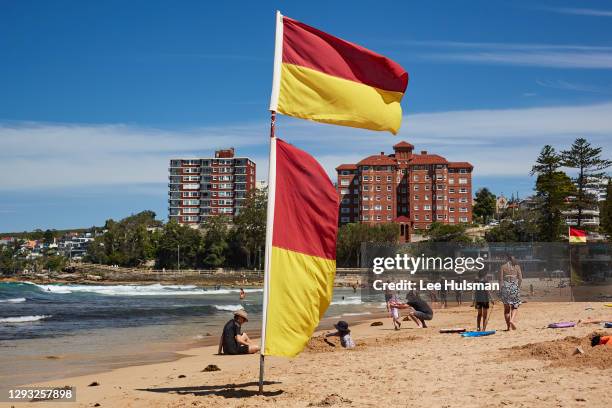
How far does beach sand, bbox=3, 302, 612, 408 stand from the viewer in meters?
7.83

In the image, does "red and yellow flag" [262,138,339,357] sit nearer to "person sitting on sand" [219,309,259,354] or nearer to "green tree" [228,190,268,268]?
"person sitting on sand" [219,309,259,354]

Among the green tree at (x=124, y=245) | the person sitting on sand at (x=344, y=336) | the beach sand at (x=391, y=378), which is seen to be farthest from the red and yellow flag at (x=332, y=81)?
the green tree at (x=124, y=245)

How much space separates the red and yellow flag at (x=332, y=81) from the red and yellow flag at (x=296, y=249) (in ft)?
2.07

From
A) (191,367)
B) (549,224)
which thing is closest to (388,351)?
(191,367)

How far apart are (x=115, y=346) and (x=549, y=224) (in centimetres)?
6499

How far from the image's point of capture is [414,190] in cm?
11588

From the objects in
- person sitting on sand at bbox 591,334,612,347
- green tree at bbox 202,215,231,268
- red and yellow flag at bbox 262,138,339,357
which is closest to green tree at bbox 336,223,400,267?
green tree at bbox 202,215,231,268

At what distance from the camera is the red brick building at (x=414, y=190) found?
11500cm

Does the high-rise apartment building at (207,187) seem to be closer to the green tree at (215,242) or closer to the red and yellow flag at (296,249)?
the green tree at (215,242)

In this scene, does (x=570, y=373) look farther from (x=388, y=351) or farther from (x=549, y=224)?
(x=549, y=224)

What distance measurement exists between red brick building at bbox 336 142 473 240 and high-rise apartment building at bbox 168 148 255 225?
42849mm

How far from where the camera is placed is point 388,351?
43.1 ft

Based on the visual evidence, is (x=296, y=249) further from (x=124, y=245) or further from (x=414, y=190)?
(x=124, y=245)

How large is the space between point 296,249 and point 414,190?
109628 millimetres
